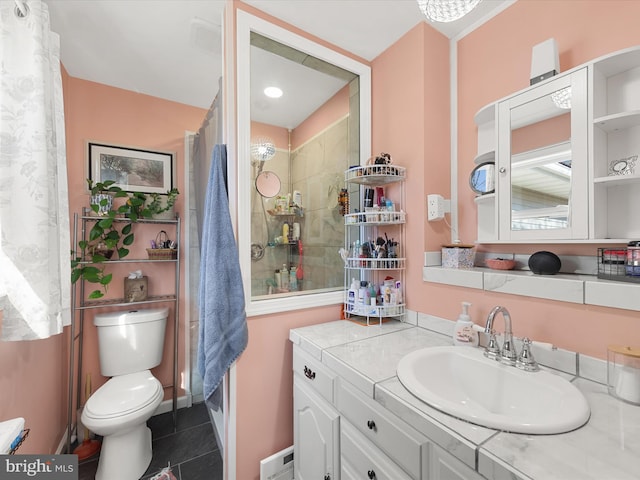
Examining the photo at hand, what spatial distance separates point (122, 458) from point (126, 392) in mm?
327

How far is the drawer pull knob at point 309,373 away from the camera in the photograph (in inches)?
48.1

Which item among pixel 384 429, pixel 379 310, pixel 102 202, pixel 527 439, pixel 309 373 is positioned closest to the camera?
pixel 527 439

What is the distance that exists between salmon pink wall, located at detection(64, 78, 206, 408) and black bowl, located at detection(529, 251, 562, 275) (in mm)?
2323

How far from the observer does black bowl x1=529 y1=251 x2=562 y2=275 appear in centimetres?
106

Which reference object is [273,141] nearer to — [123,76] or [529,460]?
[123,76]

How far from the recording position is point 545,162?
1139 millimetres

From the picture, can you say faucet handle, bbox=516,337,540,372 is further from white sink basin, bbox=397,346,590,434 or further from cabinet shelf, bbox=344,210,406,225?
cabinet shelf, bbox=344,210,406,225

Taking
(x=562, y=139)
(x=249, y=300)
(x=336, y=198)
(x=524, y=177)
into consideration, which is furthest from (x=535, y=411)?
(x=336, y=198)

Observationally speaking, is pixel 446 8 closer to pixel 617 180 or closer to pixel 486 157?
pixel 486 157

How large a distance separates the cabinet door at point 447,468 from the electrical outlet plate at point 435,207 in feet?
3.30

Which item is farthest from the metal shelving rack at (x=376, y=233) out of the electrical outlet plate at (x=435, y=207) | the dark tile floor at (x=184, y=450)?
the dark tile floor at (x=184, y=450)

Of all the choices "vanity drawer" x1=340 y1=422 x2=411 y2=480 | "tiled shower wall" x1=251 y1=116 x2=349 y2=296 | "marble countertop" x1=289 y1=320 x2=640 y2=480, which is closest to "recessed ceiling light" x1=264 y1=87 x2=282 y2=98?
"tiled shower wall" x1=251 y1=116 x2=349 y2=296

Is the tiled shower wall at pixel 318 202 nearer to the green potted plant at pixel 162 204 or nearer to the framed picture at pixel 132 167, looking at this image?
the green potted plant at pixel 162 204

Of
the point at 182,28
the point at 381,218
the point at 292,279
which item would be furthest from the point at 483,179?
the point at 182,28
